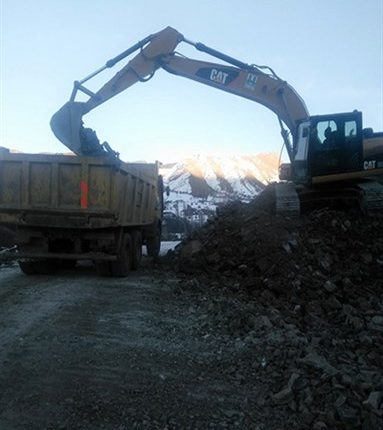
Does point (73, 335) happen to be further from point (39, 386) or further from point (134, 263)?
point (134, 263)

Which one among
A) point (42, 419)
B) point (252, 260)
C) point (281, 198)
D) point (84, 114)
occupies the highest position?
point (84, 114)

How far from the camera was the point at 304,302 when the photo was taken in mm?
7734

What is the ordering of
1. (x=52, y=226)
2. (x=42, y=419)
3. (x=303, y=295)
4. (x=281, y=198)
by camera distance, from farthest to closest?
(x=281, y=198)
(x=52, y=226)
(x=303, y=295)
(x=42, y=419)

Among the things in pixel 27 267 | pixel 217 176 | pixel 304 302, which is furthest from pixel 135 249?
pixel 217 176

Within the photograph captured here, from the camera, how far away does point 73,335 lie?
5.79 meters

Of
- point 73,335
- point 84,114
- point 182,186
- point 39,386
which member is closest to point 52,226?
Answer: point 84,114

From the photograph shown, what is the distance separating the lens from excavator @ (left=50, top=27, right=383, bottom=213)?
1266cm

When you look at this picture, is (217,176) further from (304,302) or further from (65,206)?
(304,302)

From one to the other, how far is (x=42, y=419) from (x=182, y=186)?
54654 millimetres

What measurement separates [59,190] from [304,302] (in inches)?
173

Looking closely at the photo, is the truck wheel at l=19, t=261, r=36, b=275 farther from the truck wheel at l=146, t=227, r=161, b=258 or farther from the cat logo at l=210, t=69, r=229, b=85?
the cat logo at l=210, t=69, r=229, b=85

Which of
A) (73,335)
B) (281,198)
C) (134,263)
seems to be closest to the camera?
(73,335)

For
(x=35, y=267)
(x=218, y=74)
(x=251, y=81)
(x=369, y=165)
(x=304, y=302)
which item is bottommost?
(x=304, y=302)

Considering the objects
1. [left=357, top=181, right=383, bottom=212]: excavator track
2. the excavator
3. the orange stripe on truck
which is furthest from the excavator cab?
the orange stripe on truck
